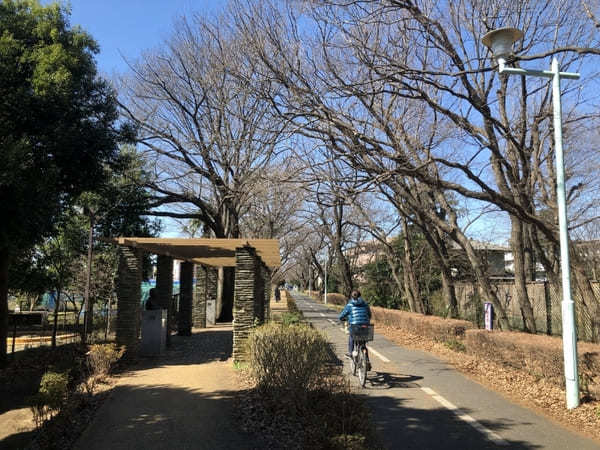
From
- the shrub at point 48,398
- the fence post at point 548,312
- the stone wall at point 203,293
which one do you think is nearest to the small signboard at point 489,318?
the fence post at point 548,312

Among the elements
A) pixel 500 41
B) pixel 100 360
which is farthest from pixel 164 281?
pixel 500 41

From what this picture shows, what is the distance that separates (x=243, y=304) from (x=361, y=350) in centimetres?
339

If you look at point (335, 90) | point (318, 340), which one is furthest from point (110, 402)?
point (335, 90)

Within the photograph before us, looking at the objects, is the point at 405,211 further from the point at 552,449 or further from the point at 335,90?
the point at 552,449

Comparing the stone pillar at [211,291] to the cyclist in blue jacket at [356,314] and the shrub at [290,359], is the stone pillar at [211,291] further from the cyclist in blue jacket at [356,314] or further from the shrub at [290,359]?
the shrub at [290,359]

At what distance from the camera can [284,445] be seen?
18.5 feet

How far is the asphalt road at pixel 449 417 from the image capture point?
19.1 ft

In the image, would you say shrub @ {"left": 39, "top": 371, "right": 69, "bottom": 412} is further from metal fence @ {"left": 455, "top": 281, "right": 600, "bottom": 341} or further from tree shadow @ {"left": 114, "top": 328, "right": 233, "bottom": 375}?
metal fence @ {"left": 455, "top": 281, "right": 600, "bottom": 341}

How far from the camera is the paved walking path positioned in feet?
19.4

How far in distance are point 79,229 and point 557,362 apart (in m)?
18.4

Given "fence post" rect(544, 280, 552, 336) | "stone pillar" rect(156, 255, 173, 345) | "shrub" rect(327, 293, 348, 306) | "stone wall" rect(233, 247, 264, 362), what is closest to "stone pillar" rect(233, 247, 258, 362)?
"stone wall" rect(233, 247, 264, 362)

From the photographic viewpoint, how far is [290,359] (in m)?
7.02

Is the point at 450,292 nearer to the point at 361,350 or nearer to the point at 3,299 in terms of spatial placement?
the point at 361,350

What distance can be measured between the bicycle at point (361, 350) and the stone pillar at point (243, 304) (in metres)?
2.79
